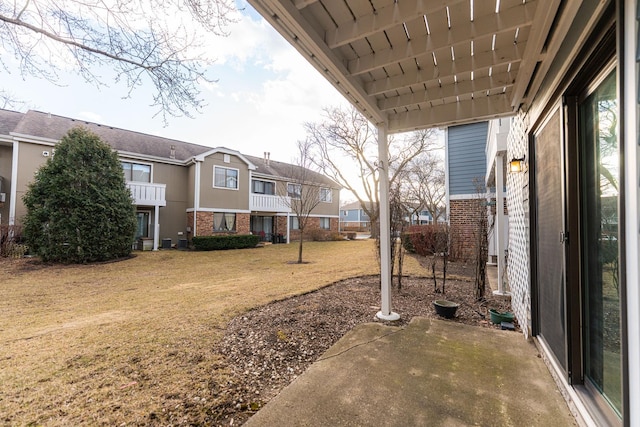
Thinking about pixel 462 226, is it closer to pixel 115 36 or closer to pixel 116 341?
pixel 116 341

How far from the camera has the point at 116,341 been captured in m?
3.35

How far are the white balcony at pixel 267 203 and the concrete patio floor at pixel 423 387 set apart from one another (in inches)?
602

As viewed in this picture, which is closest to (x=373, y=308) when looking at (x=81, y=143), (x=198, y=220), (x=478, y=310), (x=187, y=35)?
(x=478, y=310)

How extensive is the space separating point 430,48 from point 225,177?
15785 mm

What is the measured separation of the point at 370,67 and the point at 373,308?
3.57 metres

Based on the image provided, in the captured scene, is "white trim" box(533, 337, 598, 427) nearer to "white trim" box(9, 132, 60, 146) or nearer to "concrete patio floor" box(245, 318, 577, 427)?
"concrete patio floor" box(245, 318, 577, 427)

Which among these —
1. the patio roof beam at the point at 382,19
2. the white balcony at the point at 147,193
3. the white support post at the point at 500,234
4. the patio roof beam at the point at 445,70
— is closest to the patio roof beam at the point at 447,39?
the patio roof beam at the point at 445,70

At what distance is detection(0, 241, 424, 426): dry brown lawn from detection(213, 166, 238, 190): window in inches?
371

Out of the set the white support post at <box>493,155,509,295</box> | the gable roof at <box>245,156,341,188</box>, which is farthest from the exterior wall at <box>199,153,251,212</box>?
the white support post at <box>493,155,509,295</box>

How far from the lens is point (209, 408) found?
2.11m

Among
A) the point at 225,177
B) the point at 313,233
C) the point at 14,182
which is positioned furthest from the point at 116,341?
the point at 313,233

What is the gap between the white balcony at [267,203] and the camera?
18.3 meters

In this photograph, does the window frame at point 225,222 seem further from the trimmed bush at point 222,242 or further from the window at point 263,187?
the window at point 263,187

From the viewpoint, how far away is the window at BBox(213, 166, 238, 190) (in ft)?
53.7
